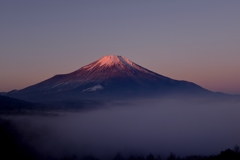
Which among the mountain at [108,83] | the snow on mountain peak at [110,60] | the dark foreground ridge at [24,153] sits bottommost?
the dark foreground ridge at [24,153]

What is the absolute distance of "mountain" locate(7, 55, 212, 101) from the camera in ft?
475

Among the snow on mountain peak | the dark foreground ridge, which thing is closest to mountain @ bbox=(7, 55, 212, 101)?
the snow on mountain peak

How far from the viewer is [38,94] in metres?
144

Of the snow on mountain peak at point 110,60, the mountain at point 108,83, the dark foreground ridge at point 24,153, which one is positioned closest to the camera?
the dark foreground ridge at point 24,153

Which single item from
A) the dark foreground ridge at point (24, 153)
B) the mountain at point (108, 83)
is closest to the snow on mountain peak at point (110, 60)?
the mountain at point (108, 83)

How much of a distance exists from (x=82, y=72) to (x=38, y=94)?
70.0ft

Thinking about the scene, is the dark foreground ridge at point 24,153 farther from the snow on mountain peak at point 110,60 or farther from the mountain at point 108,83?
the snow on mountain peak at point 110,60

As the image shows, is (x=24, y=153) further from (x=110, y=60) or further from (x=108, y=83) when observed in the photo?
(x=110, y=60)

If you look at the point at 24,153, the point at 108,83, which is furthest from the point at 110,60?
the point at 24,153

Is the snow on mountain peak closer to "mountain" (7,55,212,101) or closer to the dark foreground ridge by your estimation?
"mountain" (7,55,212,101)

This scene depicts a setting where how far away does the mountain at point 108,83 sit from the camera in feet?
475

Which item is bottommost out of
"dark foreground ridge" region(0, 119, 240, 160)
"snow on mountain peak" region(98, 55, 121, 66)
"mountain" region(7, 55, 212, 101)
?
"dark foreground ridge" region(0, 119, 240, 160)

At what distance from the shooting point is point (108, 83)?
153 meters

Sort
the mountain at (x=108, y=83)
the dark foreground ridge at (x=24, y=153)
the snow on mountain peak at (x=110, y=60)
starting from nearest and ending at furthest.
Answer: the dark foreground ridge at (x=24, y=153) < the mountain at (x=108, y=83) < the snow on mountain peak at (x=110, y=60)
